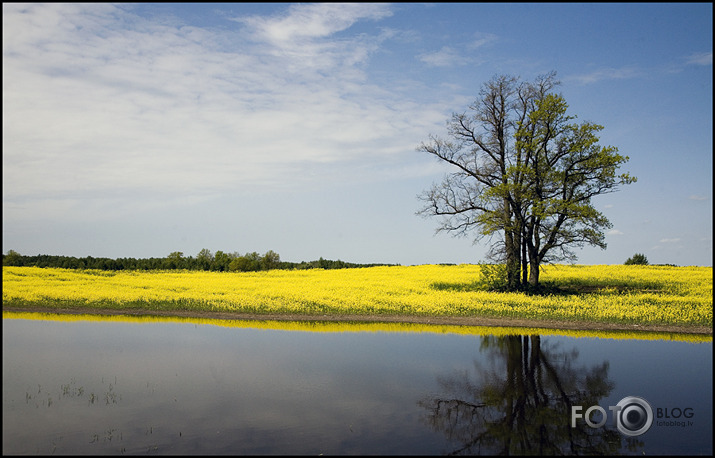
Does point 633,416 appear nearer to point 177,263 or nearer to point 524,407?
point 524,407

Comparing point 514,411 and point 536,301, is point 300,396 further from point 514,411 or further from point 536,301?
point 536,301

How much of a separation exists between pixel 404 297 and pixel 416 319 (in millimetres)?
6629

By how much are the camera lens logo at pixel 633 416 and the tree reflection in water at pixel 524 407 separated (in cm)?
25

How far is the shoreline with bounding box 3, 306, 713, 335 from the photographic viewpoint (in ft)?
76.4

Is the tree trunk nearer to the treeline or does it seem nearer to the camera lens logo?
the camera lens logo

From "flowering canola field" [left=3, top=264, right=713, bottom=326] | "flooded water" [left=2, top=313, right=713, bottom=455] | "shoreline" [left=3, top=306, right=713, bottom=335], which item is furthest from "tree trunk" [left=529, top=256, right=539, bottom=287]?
"flooded water" [left=2, top=313, right=713, bottom=455]

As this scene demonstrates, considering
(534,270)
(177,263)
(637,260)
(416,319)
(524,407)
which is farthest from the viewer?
(177,263)

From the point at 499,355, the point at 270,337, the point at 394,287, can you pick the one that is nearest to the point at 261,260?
the point at 394,287

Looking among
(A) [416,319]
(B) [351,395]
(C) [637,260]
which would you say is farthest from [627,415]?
(C) [637,260]

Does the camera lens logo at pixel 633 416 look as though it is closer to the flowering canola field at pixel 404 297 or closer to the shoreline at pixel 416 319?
the shoreline at pixel 416 319

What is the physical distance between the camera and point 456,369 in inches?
583

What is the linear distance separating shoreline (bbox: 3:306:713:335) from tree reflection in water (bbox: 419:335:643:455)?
738cm

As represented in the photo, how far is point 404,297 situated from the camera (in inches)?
1264

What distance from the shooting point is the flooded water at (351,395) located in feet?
29.8
